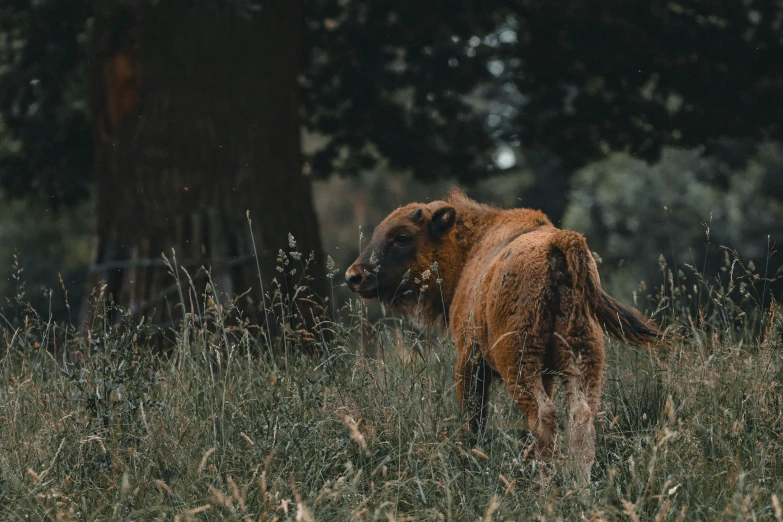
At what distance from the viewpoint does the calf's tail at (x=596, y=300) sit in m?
4.13

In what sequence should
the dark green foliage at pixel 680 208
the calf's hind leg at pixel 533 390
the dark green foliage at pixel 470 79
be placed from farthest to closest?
the dark green foliage at pixel 680 208, the dark green foliage at pixel 470 79, the calf's hind leg at pixel 533 390

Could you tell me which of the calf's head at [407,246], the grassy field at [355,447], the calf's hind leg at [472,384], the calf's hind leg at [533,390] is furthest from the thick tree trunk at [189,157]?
the calf's hind leg at [533,390]

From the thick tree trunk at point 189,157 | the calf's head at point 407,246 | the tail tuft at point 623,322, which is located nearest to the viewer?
the tail tuft at point 623,322

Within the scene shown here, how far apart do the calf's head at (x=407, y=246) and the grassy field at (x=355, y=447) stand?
1.56ft

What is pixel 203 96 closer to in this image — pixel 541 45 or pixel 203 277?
pixel 203 277

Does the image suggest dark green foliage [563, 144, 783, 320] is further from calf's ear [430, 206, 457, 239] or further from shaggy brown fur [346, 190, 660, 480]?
shaggy brown fur [346, 190, 660, 480]

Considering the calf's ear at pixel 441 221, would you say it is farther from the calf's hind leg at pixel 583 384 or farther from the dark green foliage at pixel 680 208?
the dark green foliage at pixel 680 208

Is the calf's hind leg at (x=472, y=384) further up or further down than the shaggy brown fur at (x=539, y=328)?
further down

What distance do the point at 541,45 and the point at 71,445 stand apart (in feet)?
19.7

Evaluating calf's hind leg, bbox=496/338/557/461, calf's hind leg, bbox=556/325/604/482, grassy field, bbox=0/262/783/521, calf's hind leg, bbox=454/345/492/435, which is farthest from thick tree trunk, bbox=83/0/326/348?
calf's hind leg, bbox=556/325/604/482

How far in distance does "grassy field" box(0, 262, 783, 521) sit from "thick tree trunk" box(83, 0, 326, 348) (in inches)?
102

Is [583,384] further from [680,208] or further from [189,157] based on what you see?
[680,208]

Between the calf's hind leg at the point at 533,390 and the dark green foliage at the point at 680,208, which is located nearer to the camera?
the calf's hind leg at the point at 533,390

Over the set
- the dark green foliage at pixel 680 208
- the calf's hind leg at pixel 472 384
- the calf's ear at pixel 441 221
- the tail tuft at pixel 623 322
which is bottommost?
the dark green foliage at pixel 680 208
